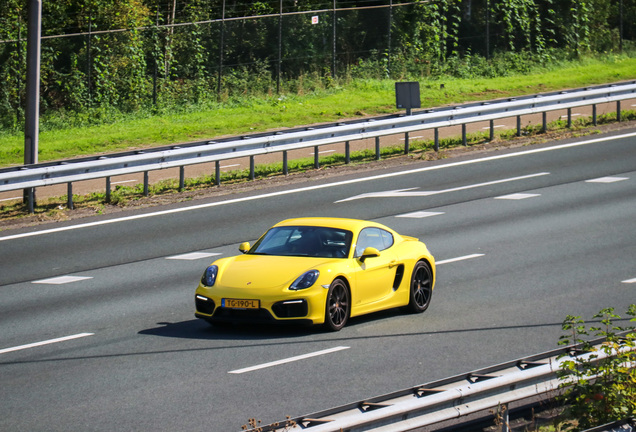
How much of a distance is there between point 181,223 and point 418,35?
74.9ft

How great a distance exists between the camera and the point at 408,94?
25641 mm

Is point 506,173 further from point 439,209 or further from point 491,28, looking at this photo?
point 491,28

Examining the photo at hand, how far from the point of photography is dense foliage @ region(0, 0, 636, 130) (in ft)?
108

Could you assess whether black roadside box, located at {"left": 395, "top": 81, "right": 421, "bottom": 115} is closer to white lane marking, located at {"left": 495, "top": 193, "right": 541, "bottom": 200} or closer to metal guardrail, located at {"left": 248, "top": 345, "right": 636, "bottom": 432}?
white lane marking, located at {"left": 495, "top": 193, "right": 541, "bottom": 200}

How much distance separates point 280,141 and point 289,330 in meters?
11.7

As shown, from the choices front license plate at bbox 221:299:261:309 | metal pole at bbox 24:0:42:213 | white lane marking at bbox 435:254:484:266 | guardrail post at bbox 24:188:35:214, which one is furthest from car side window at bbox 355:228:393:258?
metal pole at bbox 24:0:42:213

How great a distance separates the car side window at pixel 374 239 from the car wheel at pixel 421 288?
49cm

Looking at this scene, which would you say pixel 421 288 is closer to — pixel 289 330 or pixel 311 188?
pixel 289 330

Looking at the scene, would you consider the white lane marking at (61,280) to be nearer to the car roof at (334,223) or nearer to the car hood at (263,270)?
the car hood at (263,270)

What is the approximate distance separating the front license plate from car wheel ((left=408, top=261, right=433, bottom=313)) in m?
2.30

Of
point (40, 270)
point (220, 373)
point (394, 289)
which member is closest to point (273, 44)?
point (40, 270)

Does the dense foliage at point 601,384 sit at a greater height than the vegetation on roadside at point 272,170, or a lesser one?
lesser

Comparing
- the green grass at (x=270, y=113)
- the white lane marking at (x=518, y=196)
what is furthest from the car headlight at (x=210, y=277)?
the green grass at (x=270, y=113)

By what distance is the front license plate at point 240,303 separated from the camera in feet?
36.5
